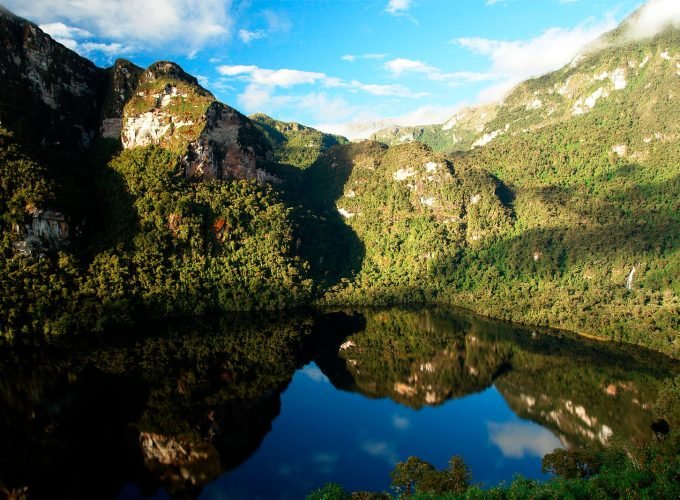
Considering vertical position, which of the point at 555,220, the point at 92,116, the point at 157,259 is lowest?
the point at 157,259

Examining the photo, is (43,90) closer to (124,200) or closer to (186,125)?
(186,125)

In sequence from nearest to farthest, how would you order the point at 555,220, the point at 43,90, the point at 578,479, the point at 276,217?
the point at 578,479 < the point at 43,90 < the point at 276,217 < the point at 555,220

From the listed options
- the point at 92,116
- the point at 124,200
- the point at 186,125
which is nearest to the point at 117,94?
the point at 92,116

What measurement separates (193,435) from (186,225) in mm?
59804

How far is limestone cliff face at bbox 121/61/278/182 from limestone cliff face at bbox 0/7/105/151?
1140 cm

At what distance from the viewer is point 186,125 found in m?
116

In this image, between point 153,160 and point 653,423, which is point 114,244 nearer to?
point 153,160

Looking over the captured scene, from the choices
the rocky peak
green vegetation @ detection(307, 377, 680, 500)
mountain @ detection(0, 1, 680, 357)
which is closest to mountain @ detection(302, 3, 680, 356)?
mountain @ detection(0, 1, 680, 357)

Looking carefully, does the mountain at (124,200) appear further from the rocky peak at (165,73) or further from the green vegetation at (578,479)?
the green vegetation at (578,479)

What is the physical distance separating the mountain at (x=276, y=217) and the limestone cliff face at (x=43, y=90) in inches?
15.7

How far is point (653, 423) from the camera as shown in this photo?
5809 centimetres

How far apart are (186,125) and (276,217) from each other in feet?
102

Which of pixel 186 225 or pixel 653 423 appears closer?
pixel 653 423

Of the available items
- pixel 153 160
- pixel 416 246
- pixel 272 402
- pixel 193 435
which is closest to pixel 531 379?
pixel 272 402
